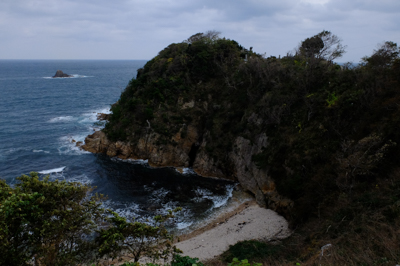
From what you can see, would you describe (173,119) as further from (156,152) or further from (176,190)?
(176,190)

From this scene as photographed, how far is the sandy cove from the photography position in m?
20.4

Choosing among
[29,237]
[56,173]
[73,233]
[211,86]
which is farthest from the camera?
[211,86]

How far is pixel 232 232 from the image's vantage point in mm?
22438

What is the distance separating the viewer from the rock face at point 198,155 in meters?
27.1

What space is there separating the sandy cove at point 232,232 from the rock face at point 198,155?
186 cm

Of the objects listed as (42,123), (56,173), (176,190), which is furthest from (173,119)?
(42,123)

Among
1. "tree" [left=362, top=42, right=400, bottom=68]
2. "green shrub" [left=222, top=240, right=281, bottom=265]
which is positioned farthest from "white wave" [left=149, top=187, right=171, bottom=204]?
"tree" [left=362, top=42, right=400, bottom=68]

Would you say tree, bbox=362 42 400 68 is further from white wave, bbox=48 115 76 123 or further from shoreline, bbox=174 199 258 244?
white wave, bbox=48 115 76 123

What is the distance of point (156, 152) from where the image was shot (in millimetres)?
36000

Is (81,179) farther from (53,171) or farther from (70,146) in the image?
(70,146)

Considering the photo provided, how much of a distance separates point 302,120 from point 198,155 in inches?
582

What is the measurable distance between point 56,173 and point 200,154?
19059 millimetres

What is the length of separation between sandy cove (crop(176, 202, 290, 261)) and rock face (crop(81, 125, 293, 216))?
1858 mm

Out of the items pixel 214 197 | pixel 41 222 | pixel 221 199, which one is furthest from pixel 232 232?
pixel 41 222
